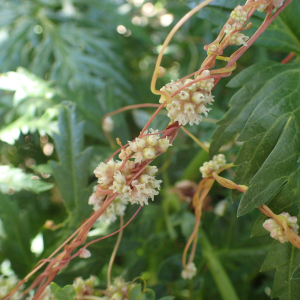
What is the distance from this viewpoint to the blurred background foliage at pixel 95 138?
0.56 m

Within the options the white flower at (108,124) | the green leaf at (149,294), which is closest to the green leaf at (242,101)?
the green leaf at (149,294)

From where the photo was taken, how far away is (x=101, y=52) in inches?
35.2

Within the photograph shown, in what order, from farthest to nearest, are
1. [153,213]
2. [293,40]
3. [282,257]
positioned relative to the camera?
[153,213]
[293,40]
[282,257]

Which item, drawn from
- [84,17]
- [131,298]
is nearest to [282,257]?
[131,298]

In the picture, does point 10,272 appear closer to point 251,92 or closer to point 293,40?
point 251,92

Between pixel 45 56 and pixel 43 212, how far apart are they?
47cm

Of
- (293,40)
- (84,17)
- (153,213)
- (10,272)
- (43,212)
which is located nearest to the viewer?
(293,40)

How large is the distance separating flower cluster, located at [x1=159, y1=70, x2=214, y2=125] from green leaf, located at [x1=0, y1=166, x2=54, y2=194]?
1.01ft

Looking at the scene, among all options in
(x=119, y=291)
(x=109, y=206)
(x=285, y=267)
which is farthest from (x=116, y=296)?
(x=285, y=267)

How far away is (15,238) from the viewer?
1.92 feet

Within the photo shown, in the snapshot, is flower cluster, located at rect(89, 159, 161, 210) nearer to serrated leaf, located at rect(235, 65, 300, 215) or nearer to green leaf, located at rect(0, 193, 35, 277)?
serrated leaf, located at rect(235, 65, 300, 215)

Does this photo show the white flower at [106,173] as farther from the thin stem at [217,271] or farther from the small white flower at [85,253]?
the thin stem at [217,271]

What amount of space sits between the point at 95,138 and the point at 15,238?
0.33 metres

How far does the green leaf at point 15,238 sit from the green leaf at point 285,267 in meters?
0.45
